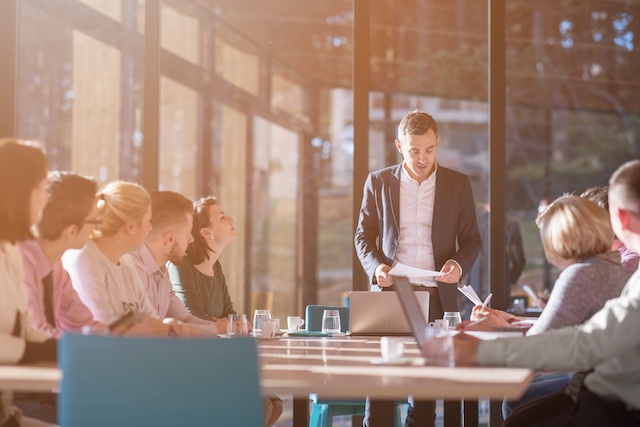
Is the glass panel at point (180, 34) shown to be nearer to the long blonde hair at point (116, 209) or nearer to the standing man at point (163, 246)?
the standing man at point (163, 246)

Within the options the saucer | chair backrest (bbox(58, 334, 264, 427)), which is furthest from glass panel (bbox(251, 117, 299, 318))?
chair backrest (bbox(58, 334, 264, 427))

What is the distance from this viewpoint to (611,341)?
250cm

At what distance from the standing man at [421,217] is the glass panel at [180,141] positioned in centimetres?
280

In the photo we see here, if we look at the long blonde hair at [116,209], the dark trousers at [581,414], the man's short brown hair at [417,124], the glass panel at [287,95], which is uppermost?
the glass panel at [287,95]

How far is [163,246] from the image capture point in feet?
13.6

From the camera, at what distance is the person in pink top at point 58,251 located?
2.96 metres

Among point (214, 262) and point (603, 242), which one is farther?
point (214, 262)

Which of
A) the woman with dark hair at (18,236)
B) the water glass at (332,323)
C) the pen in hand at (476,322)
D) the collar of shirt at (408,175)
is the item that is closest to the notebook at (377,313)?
the water glass at (332,323)

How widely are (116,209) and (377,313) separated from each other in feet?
3.91

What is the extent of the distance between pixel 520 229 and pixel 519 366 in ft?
18.9

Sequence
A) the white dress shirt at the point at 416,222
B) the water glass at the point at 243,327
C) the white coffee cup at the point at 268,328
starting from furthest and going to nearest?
1. the white dress shirt at the point at 416,222
2. the white coffee cup at the point at 268,328
3. the water glass at the point at 243,327

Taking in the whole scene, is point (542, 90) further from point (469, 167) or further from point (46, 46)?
point (46, 46)

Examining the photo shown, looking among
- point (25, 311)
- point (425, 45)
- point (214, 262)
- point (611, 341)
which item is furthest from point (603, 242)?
point (425, 45)

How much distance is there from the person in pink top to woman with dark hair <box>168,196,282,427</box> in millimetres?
1074
